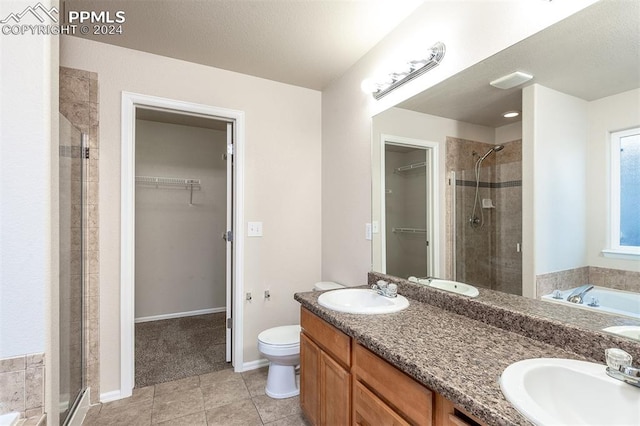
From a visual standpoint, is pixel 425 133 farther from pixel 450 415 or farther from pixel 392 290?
pixel 450 415

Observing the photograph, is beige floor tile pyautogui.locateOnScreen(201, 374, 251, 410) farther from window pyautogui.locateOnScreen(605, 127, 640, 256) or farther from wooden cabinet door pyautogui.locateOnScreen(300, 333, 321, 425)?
window pyautogui.locateOnScreen(605, 127, 640, 256)

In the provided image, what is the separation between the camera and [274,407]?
76.7 inches

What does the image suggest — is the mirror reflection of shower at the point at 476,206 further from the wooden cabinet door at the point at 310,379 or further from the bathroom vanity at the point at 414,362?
the wooden cabinet door at the point at 310,379

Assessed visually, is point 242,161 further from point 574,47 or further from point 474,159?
point 574,47

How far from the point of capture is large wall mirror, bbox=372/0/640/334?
0.97 meters

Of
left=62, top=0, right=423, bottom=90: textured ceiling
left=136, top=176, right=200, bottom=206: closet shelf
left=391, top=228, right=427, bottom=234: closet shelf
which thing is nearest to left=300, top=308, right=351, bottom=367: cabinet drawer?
left=391, top=228, right=427, bottom=234: closet shelf

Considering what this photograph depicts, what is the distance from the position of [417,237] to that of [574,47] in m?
1.10

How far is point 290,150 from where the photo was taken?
8.66 ft

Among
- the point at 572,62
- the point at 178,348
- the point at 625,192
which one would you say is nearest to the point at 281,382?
the point at 178,348

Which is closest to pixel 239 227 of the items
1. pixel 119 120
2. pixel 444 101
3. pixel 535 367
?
pixel 119 120

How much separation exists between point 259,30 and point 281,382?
7.73ft

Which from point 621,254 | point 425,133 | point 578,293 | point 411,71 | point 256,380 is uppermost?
point 411,71

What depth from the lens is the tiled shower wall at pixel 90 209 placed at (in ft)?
6.39

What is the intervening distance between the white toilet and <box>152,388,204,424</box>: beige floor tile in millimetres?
474
